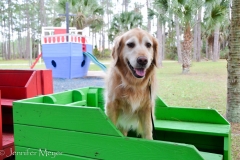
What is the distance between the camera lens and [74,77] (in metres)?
10.2

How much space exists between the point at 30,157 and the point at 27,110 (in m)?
0.36

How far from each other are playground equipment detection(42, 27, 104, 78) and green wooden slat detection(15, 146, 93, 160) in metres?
7.76

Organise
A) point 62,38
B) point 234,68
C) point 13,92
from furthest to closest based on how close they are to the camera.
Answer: point 62,38 → point 234,68 → point 13,92

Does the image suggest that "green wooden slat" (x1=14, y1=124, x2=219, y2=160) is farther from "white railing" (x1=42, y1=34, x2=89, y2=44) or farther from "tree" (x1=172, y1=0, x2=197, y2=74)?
"tree" (x1=172, y1=0, x2=197, y2=74)

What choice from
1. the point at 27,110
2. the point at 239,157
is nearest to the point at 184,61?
the point at 239,157

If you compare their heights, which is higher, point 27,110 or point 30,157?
point 27,110

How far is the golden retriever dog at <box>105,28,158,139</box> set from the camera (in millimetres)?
1818

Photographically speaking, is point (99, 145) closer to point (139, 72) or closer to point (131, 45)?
point (139, 72)

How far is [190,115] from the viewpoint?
226cm

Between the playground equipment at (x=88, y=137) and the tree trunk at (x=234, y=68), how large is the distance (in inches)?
52.4

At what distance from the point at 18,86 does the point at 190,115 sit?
6.14 feet

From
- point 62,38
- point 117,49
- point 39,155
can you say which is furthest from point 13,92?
point 62,38

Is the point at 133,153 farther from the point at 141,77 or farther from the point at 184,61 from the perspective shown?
the point at 184,61

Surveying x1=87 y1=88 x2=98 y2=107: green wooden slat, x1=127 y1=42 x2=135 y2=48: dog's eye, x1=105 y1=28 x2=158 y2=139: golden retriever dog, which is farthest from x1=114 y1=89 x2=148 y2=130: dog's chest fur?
x1=87 y1=88 x2=98 y2=107: green wooden slat
